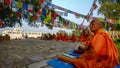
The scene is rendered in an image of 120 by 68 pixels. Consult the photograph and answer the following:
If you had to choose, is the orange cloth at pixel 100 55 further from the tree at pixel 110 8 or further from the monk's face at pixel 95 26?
the tree at pixel 110 8

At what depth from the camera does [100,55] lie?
19.4ft

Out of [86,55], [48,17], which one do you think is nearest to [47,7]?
[48,17]

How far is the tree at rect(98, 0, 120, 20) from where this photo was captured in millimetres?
Answer: 29788

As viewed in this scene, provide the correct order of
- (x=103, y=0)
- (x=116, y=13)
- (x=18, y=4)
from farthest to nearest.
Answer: (x=103, y=0) → (x=116, y=13) → (x=18, y=4)

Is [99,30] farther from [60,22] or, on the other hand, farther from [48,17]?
[60,22]

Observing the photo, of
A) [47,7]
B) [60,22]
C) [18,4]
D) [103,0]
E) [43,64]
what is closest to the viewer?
[43,64]

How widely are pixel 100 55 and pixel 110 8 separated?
→ 84.0 feet

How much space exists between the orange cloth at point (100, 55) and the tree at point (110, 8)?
2413 cm

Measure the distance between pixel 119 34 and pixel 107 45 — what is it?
21.9 m

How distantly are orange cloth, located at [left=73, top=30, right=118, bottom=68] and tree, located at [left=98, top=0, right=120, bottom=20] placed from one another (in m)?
24.1

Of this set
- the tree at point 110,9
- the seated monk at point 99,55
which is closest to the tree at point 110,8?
the tree at point 110,9

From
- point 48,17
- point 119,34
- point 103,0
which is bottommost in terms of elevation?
point 119,34

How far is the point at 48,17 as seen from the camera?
639 inches

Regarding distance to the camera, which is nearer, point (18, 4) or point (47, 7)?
point (18, 4)
